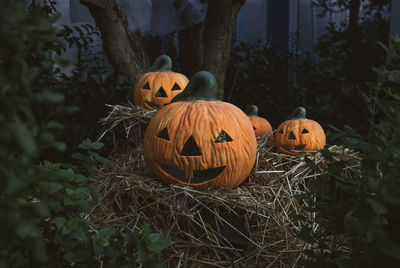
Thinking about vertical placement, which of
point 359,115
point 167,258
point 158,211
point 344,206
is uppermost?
point 344,206

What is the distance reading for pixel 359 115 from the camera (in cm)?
407

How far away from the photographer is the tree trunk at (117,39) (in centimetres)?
294

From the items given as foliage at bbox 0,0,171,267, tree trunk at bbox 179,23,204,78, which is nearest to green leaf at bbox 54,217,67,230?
foliage at bbox 0,0,171,267

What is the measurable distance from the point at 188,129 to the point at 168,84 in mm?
1101

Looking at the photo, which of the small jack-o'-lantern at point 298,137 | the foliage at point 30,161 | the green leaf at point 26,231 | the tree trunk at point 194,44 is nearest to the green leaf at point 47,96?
the foliage at point 30,161

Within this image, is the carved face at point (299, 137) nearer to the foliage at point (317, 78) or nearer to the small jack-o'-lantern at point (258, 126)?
the small jack-o'-lantern at point (258, 126)

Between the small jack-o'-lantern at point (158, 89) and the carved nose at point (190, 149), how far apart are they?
1.00 meters

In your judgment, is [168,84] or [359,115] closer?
[168,84]

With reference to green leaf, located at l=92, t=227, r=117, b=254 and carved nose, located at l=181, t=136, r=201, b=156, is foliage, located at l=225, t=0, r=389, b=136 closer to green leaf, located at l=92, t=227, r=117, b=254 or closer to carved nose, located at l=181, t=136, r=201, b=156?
carved nose, located at l=181, t=136, r=201, b=156

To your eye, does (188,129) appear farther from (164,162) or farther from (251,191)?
(251,191)

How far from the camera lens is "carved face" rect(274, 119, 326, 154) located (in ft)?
8.15

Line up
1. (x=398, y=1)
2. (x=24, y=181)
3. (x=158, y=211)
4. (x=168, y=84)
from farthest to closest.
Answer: (x=398, y=1) < (x=168, y=84) < (x=158, y=211) < (x=24, y=181)

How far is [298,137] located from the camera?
2.48 m

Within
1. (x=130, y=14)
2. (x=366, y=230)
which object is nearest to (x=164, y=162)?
(x=366, y=230)
